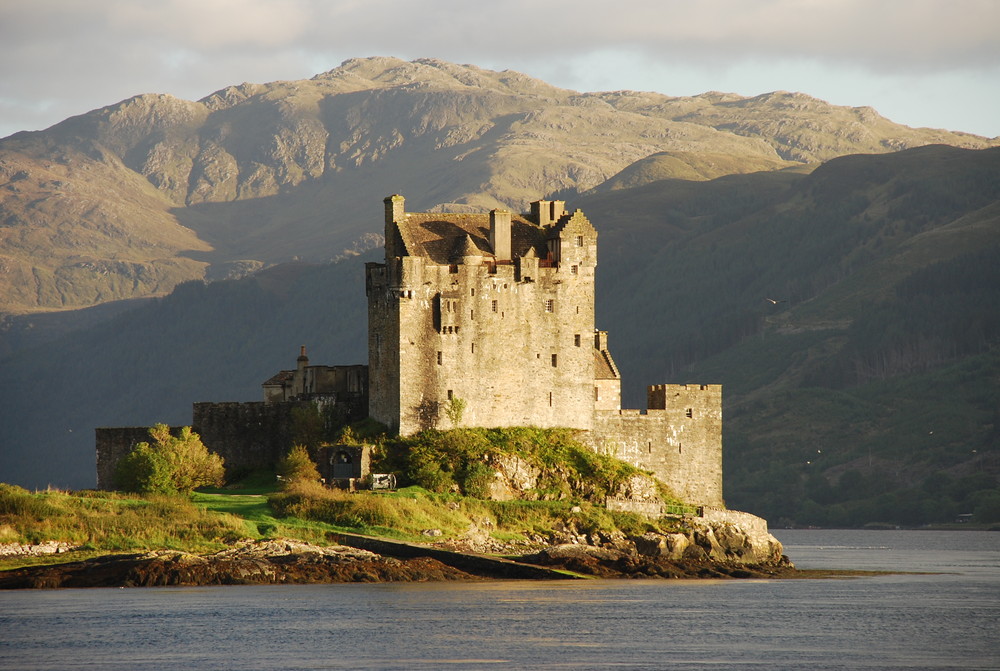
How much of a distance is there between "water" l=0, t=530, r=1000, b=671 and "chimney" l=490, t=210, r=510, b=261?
19832mm

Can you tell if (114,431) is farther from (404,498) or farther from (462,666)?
(462,666)

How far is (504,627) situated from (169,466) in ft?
88.1

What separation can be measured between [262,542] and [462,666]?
23556mm

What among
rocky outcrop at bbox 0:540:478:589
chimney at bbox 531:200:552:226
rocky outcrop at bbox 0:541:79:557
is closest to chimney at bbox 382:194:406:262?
chimney at bbox 531:200:552:226

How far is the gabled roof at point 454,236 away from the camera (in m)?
87.2

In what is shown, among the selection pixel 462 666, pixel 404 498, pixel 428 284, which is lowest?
pixel 462 666

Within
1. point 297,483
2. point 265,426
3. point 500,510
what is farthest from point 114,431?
point 500,510

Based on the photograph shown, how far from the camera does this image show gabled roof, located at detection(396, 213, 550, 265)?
87250 millimetres

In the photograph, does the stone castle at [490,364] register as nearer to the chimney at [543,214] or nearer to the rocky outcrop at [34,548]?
the chimney at [543,214]

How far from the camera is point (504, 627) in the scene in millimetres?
62938

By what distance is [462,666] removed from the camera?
53.4 meters

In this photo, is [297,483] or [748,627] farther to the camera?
[297,483]

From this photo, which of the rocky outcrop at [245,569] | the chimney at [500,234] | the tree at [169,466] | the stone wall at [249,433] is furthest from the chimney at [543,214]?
the rocky outcrop at [245,569]

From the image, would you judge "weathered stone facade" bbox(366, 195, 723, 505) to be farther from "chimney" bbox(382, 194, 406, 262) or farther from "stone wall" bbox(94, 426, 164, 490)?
"stone wall" bbox(94, 426, 164, 490)
